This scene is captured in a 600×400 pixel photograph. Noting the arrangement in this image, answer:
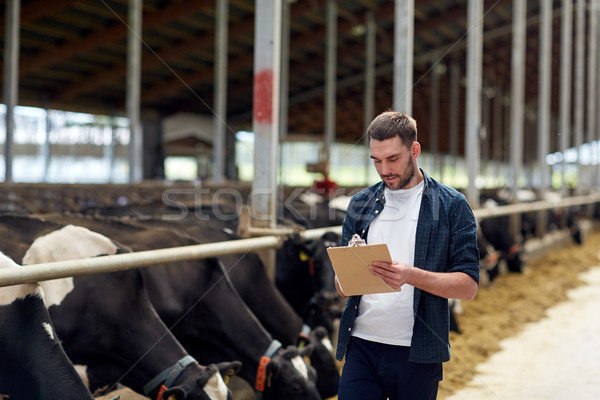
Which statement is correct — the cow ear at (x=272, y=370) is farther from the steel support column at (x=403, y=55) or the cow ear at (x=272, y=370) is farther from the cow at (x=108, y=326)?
the steel support column at (x=403, y=55)

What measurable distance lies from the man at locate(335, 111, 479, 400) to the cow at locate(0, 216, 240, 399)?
1156 mm

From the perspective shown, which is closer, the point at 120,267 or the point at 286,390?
the point at 120,267

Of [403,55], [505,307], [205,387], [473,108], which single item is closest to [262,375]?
[205,387]

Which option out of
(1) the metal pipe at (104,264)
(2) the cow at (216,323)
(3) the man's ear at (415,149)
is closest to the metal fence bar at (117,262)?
(1) the metal pipe at (104,264)

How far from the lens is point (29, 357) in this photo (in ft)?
8.33

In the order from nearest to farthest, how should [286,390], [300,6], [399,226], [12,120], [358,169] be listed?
[399,226] < [286,390] < [12,120] < [300,6] < [358,169]

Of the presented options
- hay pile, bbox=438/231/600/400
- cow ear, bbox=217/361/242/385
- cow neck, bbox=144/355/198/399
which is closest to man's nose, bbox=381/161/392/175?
cow ear, bbox=217/361/242/385

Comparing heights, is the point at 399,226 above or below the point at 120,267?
above

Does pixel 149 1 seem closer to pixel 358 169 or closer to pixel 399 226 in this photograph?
pixel 399 226

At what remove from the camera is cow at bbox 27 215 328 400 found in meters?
3.58

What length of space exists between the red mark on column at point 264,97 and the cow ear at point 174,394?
2.12m

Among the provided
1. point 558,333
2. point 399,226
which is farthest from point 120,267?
point 558,333

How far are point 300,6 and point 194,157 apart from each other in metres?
12.1

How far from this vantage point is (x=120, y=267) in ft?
8.87
